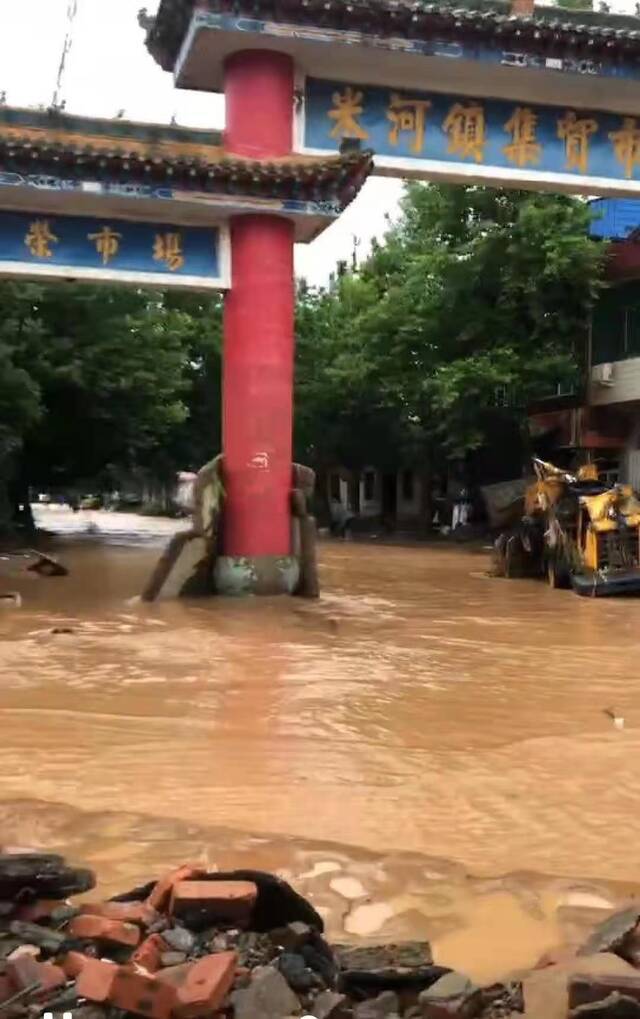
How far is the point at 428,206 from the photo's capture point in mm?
27188

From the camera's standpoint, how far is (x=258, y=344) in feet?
45.0

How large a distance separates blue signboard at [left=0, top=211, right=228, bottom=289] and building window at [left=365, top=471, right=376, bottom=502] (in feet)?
84.2

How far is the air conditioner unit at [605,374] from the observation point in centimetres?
2477

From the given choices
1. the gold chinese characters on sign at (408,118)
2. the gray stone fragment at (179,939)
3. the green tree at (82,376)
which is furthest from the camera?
the green tree at (82,376)

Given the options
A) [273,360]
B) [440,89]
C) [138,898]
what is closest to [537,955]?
[138,898]

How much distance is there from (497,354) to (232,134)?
11.7 metres

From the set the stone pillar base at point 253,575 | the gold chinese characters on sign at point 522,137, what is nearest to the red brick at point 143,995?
the stone pillar base at point 253,575

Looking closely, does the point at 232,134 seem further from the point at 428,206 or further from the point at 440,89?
the point at 428,206

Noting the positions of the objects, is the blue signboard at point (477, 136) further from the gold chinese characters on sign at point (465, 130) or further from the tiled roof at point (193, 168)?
the tiled roof at point (193, 168)

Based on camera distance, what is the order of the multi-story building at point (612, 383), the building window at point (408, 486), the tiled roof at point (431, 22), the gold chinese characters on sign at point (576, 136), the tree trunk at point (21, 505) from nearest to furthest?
the tiled roof at point (431, 22) < the gold chinese characters on sign at point (576, 136) < the multi-story building at point (612, 383) < the tree trunk at point (21, 505) < the building window at point (408, 486)

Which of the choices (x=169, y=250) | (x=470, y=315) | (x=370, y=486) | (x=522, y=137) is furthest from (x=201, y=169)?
(x=370, y=486)

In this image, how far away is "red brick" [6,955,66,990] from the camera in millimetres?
2887

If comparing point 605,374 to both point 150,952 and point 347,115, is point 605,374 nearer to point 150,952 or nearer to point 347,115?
point 347,115

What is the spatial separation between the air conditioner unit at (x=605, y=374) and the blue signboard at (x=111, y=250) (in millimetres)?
13309
